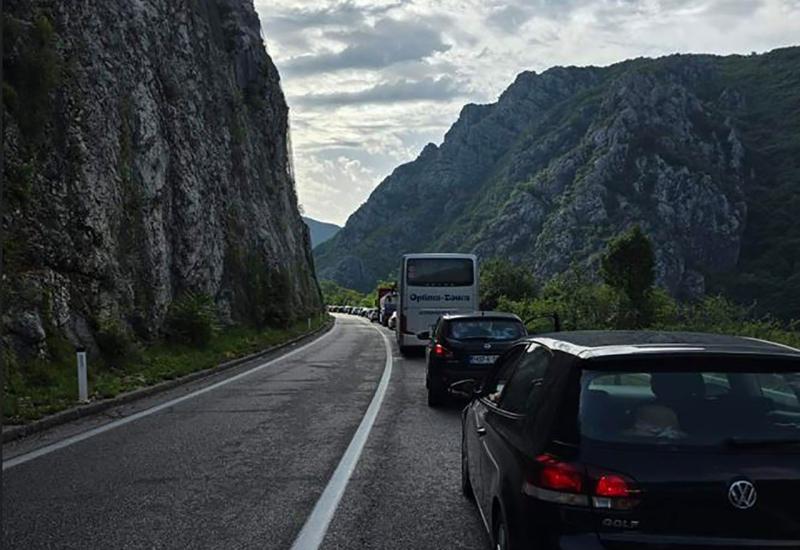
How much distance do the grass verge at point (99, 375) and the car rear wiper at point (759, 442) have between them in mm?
9287

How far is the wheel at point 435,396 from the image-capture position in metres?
13.1

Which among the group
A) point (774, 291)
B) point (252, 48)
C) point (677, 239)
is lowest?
point (774, 291)

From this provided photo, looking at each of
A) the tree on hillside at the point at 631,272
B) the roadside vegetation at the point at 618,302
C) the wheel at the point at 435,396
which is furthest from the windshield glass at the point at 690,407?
the tree on hillside at the point at 631,272

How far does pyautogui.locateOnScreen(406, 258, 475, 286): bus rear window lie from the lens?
26.7 meters

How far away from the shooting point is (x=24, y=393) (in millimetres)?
12062

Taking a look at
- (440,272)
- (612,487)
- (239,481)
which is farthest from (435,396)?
(440,272)

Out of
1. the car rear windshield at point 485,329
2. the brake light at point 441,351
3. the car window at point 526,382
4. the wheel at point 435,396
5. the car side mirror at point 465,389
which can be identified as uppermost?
the car window at point 526,382

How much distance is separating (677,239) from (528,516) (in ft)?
352

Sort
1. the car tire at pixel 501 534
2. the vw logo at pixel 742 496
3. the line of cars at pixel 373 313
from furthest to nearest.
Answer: the line of cars at pixel 373 313 → the car tire at pixel 501 534 → the vw logo at pixel 742 496

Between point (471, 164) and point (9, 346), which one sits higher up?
point (471, 164)

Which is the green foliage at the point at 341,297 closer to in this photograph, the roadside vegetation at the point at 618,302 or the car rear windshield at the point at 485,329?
the roadside vegetation at the point at 618,302

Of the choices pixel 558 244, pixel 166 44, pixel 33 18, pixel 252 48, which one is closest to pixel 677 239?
pixel 558 244

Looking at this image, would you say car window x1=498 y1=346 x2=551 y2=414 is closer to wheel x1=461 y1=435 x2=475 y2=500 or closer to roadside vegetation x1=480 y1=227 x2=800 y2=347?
wheel x1=461 y1=435 x2=475 y2=500

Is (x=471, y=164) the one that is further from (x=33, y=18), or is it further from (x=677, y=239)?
(x=33, y=18)
